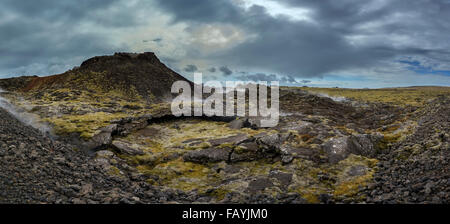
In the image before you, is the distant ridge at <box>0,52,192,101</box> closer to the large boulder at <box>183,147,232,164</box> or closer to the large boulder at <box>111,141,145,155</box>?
the large boulder at <box>111,141,145,155</box>

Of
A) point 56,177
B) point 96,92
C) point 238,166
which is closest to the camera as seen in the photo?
point 56,177

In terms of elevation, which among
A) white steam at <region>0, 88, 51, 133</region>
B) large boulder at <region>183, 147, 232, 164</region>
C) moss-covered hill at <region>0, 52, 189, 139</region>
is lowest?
large boulder at <region>183, 147, 232, 164</region>

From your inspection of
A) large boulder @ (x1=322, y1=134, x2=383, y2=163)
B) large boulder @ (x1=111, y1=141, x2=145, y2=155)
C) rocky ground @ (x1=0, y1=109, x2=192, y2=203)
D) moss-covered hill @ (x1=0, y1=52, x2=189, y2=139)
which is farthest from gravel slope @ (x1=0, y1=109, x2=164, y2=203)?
large boulder @ (x1=322, y1=134, x2=383, y2=163)

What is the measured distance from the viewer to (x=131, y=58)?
76.1 meters

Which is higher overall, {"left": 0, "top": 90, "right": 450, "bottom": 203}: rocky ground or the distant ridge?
the distant ridge

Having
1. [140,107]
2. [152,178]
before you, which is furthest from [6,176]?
[140,107]

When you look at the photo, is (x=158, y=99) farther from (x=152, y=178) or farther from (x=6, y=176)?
(x=6, y=176)

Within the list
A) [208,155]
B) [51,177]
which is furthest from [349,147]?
[51,177]

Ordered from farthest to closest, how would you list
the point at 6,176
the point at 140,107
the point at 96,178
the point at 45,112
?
the point at 140,107 < the point at 45,112 < the point at 96,178 < the point at 6,176

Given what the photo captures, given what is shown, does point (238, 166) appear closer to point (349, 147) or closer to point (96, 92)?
point (349, 147)

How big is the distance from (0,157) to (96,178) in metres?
5.97

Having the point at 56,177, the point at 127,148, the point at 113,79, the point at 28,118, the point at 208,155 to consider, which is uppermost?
the point at 113,79

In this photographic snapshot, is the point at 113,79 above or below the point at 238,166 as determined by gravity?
above
